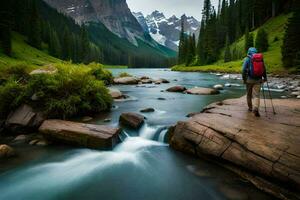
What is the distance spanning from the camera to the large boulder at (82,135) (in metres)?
10.5

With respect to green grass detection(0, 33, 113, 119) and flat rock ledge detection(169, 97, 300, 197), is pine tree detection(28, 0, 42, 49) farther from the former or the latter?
flat rock ledge detection(169, 97, 300, 197)

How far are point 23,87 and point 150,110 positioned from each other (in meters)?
8.47

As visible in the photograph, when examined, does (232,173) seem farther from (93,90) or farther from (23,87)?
(23,87)

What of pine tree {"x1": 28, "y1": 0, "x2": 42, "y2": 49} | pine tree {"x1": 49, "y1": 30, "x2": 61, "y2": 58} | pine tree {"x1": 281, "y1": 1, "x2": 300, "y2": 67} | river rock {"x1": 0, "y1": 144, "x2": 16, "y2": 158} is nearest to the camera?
river rock {"x1": 0, "y1": 144, "x2": 16, "y2": 158}

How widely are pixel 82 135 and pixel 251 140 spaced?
6.94m

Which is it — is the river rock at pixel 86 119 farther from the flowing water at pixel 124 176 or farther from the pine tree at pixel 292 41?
the pine tree at pixel 292 41

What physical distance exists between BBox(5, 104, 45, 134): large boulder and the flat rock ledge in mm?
7150

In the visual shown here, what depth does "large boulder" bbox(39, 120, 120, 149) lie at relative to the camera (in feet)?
34.6

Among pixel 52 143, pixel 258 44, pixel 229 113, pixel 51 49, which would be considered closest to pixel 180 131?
pixel 229 113

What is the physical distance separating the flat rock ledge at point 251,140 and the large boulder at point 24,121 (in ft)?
23.5

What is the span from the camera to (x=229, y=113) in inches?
416

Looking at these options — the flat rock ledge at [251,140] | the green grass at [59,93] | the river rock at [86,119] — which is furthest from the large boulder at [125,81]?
the flat rock ledge at [251,140]

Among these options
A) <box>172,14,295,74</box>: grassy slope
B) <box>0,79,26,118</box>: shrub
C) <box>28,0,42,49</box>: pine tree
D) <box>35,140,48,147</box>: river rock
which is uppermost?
<box>28,0,42,49</box>: pine tree

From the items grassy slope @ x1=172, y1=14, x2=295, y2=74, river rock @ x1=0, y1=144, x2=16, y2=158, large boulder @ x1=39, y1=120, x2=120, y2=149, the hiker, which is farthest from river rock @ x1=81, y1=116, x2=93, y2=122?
grassy slope @ x1=172, y1=14, x2=295, y2=74
